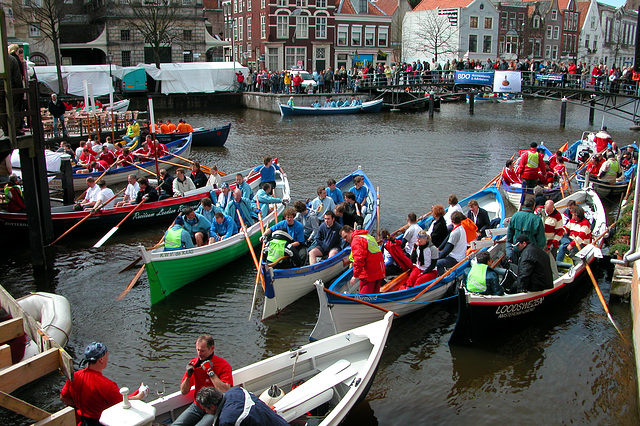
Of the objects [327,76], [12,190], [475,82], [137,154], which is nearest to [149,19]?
[327,76]

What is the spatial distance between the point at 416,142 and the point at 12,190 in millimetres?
20796

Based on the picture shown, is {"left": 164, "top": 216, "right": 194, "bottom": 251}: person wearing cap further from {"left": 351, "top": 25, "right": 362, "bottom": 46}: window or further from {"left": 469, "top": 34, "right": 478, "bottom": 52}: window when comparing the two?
{"left": 469, "top": 34, "right": 478, "bottom": 52}: window

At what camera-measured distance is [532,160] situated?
17.2m

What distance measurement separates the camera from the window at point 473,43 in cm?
6556

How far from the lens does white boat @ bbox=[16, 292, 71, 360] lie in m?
9.56

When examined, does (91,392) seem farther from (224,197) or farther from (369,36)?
(369,36)

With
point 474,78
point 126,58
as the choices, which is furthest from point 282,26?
point 474,78

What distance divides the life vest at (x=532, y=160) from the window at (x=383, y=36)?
166 ft

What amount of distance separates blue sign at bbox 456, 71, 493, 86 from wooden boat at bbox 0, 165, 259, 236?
26.4 meters

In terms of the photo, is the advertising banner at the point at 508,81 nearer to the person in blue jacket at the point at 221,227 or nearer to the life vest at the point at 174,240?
the person in blue jacket at the point at 221,227

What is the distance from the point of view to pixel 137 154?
72.3 feet

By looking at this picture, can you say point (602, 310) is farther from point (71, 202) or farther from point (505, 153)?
point (505, 153)

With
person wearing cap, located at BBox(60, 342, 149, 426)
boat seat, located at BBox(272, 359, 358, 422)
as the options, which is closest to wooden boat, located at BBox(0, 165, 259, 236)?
boat seat, located at BBox(272, 359, 358, 422)

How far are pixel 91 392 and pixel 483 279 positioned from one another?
636 cm
